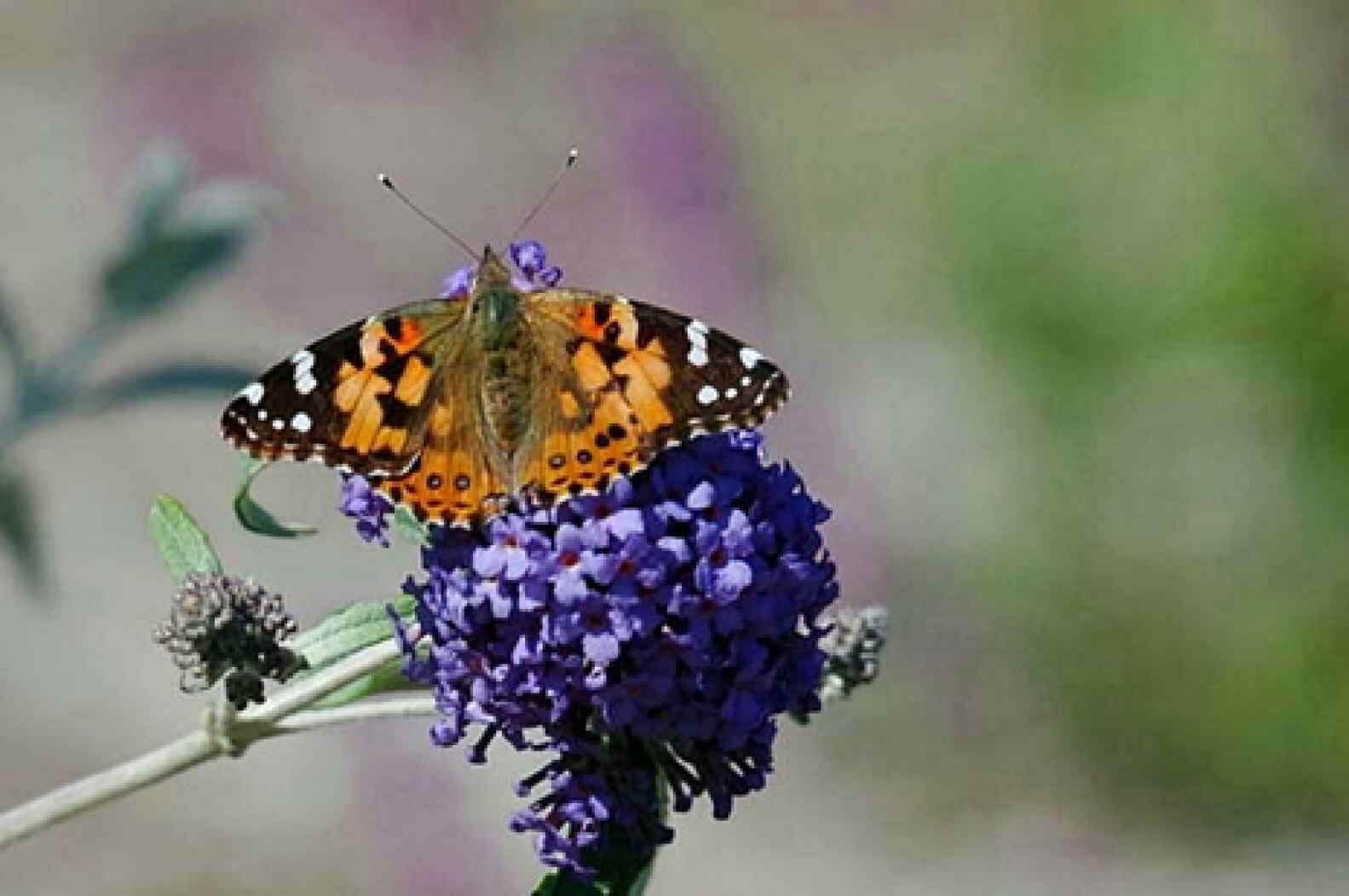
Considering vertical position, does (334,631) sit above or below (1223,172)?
below

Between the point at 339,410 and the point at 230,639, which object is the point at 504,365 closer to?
the point at 339,410

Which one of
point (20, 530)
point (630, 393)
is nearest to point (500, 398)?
point (630, 393)

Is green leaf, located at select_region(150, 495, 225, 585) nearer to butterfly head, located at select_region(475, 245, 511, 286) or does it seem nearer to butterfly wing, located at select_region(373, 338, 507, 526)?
butterfly wing, located at select_region(373, 338, 507, 526)

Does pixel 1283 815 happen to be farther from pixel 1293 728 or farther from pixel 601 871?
pixel 601 871

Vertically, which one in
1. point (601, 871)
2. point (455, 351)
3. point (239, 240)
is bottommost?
point (601, 871)

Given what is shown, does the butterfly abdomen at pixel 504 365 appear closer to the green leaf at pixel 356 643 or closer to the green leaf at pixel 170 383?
the green leaf at pixel 356 643

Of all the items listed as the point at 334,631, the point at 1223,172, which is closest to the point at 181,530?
the point at 334,631
